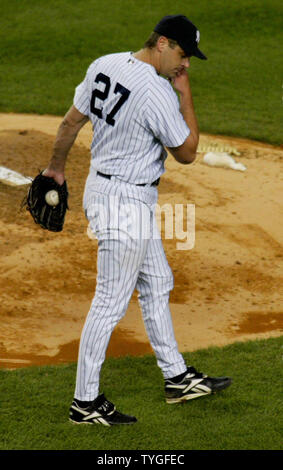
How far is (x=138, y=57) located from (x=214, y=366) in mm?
2012

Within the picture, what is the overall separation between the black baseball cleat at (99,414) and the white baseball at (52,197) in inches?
42.9

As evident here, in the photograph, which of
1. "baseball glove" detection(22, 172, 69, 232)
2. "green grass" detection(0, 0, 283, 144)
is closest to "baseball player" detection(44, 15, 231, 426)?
"baseball glove" detection(22, 172, 69, 232)

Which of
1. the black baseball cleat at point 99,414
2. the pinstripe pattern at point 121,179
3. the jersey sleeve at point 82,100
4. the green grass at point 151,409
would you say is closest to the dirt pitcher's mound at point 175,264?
the green grass at point 151,409

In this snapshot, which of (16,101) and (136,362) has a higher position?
(136,362)

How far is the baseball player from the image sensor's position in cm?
418

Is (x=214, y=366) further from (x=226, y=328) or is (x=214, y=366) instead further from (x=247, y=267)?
(x=247, y=267)

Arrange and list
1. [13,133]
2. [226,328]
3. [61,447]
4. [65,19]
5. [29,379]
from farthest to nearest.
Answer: [65,19] < [13,133] < [226,328] < [29,379] < [61,447]

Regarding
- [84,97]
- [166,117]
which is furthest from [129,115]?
[84,97]

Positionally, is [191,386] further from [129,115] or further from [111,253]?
[129,115]

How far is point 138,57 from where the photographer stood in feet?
14.0

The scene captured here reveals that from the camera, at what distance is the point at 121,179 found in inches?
169

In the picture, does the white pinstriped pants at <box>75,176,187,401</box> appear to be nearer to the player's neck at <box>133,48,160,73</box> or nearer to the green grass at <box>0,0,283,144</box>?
the player's neck at <box>133,48,160,73</box>

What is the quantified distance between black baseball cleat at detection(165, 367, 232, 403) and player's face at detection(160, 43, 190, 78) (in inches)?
66.0

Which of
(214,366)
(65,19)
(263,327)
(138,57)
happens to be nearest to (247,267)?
(263,327)
